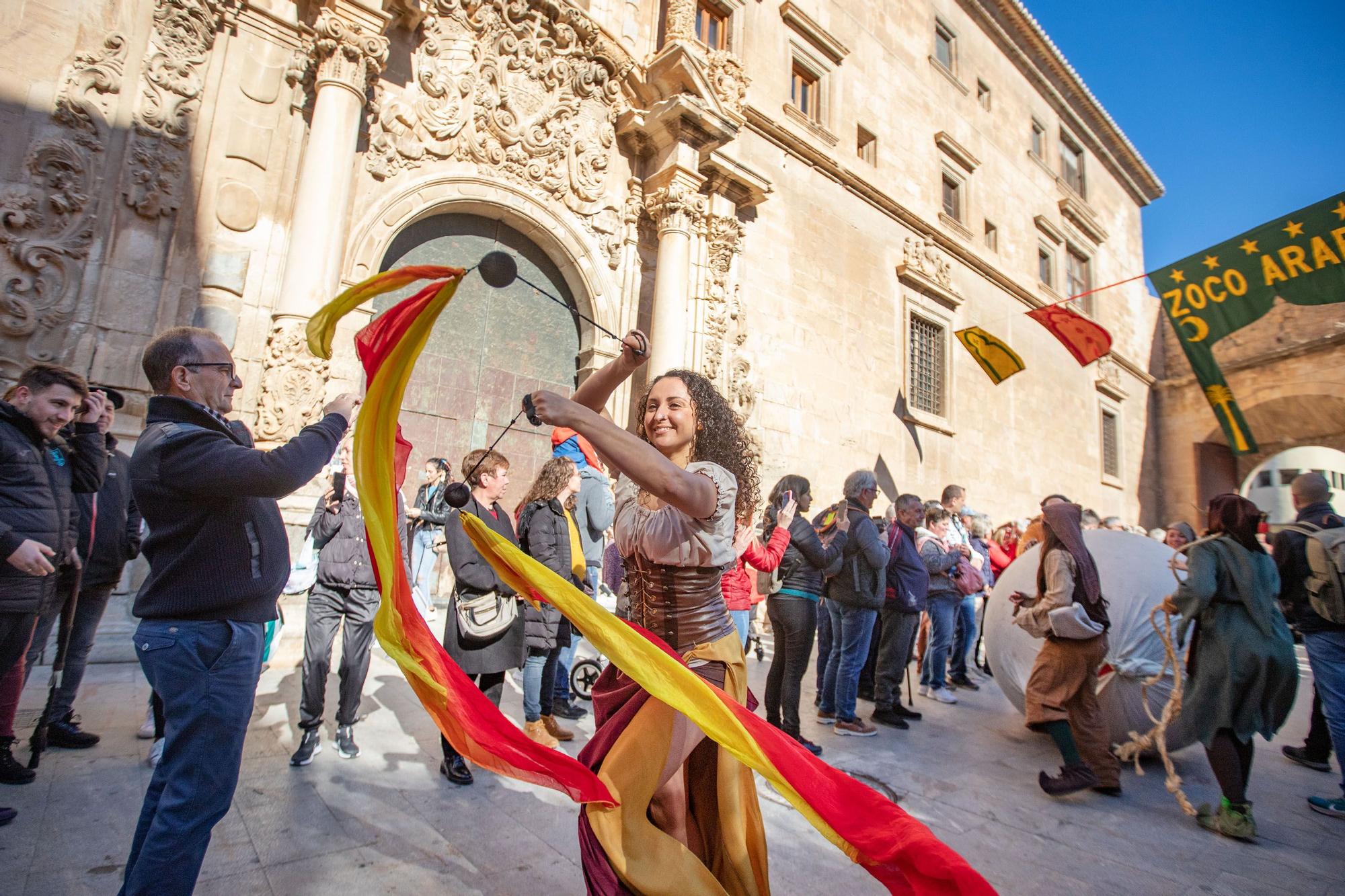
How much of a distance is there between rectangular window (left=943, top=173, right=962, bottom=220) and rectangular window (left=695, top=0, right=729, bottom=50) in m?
7.00

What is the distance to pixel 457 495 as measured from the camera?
7.32 ft

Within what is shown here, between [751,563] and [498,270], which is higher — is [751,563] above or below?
below

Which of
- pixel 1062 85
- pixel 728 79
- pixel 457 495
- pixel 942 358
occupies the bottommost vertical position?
pixel 457 495

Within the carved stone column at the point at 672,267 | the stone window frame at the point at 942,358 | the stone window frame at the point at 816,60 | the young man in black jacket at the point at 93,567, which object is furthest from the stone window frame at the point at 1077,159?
the young man in black jacket at the point at 93,567

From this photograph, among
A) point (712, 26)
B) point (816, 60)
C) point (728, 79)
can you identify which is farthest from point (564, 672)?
point (816, 60)

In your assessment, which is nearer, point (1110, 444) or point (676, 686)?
point (676, 686)

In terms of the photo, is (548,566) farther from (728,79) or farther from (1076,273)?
(1076,273)

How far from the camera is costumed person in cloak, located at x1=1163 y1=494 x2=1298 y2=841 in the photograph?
3.77 m

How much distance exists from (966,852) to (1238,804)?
169 centimetres

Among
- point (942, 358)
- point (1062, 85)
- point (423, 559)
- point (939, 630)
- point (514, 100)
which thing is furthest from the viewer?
point (1062, 85)

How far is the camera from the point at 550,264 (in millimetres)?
9719

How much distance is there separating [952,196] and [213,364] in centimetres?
1775

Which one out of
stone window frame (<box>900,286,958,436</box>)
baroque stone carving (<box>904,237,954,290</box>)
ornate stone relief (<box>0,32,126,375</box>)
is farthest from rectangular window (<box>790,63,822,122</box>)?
Answer: ornate stone relief (<box>0,32,126,375</box>)

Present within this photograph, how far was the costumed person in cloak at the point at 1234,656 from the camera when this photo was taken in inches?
148
